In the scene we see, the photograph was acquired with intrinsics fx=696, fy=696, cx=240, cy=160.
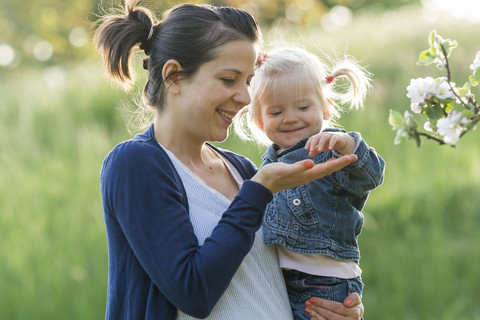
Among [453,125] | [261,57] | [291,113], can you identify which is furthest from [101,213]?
[453,125]

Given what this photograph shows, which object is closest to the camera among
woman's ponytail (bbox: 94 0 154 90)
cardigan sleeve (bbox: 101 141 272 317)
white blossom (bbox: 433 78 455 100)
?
white blossom (bbox: 433 78 455 100)

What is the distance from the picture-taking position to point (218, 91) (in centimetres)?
191

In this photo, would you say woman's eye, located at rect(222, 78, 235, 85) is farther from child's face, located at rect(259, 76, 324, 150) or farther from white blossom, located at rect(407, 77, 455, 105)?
white blossom, located at rect(407, 77, 455, 105)

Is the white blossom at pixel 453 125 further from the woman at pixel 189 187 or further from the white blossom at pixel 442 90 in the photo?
the woman at pixel 189 187

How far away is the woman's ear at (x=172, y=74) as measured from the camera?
6.43 ft

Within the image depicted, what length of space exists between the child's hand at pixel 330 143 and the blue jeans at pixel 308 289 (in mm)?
384

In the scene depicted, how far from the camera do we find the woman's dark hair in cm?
195

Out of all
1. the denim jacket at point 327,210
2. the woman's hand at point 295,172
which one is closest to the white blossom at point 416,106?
the woman's hand at point 295,172

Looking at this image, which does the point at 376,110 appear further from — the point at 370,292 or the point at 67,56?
the point at 67,56

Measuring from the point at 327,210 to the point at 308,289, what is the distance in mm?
237

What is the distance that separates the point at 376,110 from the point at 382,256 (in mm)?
1833

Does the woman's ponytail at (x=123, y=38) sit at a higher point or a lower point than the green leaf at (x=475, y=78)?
higher

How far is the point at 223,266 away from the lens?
1.69m

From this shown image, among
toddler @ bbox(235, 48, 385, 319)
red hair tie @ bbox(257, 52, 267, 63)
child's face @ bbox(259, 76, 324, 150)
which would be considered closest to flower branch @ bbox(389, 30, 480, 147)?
toddler @ bbox(235, 48, 385, 319)
